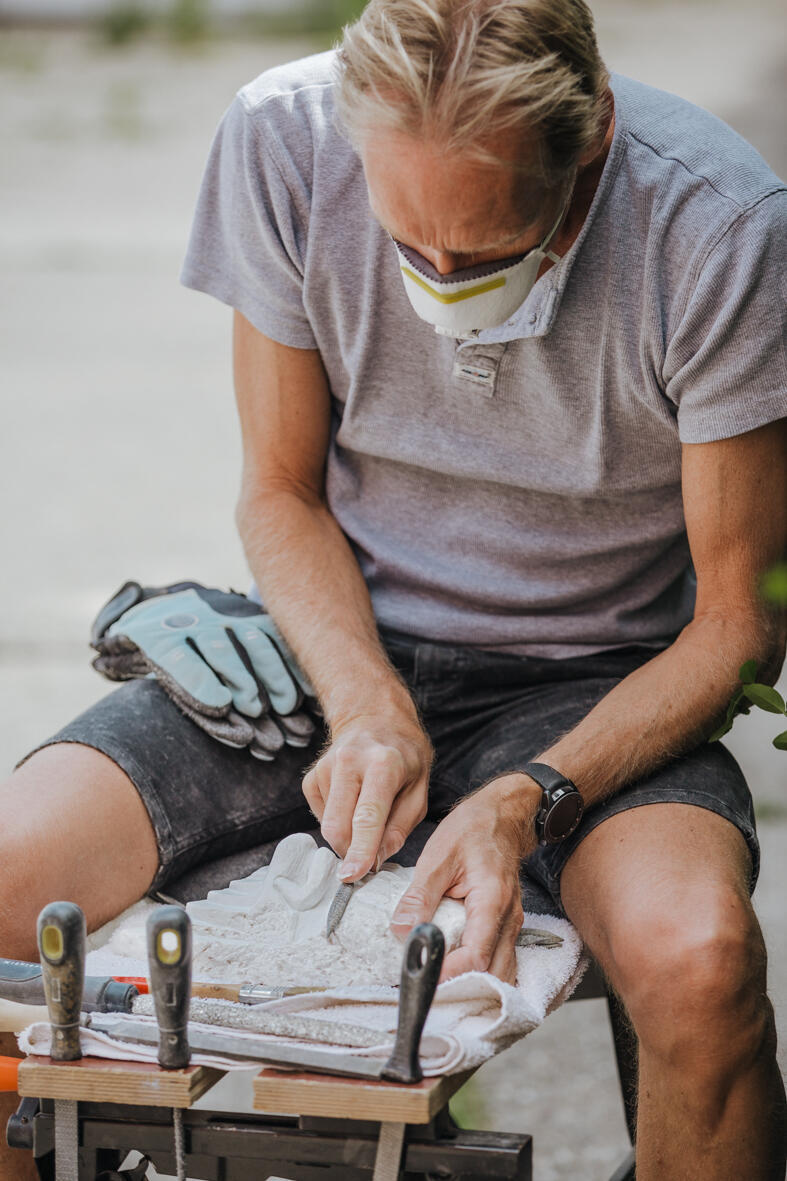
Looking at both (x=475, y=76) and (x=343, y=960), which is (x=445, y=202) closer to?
(x=475, y=76)

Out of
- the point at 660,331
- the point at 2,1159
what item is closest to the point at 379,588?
the point at 660,331

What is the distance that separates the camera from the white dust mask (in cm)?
150

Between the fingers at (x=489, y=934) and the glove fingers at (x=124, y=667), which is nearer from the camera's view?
the fingers at (x=489, y=934)

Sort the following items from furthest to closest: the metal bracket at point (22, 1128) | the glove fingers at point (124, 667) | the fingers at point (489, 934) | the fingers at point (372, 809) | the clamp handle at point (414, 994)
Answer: the glove fingers at point (124, 667), the fingers at point (372, 809), the fingers at point (489, 934), the metal bracket at point (22, 1128), the clamp handle at point (414, 994)

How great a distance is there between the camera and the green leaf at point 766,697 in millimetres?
1556

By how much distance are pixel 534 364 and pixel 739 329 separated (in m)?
0.27

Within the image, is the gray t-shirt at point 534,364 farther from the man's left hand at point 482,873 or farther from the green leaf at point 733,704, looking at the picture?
the man's left hand at point 482,873

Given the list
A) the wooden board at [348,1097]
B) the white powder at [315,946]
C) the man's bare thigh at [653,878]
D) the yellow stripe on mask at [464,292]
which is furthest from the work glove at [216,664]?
the wooden board at [348,1097]

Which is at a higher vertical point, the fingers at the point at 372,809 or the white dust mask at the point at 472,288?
the white dust mask at the point at 472,288

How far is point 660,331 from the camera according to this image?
5.29 ft

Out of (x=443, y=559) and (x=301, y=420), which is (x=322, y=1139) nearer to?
(x=443, y=559)

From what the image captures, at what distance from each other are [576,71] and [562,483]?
0.52 m

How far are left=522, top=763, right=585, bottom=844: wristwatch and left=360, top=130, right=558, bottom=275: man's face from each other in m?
0.57

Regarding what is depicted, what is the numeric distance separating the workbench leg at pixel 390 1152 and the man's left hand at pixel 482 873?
0.22m
